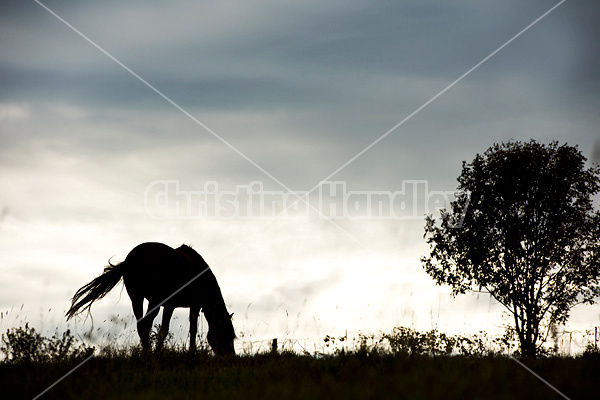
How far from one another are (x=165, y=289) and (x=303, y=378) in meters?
7.47

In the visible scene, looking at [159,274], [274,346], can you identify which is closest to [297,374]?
[274,346]

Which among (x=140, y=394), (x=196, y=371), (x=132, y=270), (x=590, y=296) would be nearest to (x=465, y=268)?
(x=590, y=296)

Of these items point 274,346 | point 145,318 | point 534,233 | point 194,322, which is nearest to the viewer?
point 274,346

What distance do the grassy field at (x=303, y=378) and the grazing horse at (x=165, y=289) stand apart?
11.3 feet

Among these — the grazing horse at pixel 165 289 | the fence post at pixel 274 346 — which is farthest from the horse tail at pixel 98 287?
the fence post at pixel 274 346

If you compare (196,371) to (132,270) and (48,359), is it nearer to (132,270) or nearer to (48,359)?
(48,359)

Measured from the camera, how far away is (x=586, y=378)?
7.58 metres

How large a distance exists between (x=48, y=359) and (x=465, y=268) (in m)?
19.5

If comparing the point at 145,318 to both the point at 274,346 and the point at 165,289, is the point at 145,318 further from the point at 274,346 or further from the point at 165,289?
the point at 274,346

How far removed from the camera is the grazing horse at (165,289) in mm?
13703

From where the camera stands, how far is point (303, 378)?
26.1 ft

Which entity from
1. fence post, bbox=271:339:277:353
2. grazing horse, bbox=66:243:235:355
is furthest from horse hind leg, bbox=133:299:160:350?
fence post, bbox=271:339:277:353

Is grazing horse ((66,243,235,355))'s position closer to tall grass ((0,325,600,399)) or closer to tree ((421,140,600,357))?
tall grass ((0,325,600,399))

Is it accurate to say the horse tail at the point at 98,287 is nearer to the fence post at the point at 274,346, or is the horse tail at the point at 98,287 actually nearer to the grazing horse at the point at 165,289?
the grazing horse at the point at 165,289
